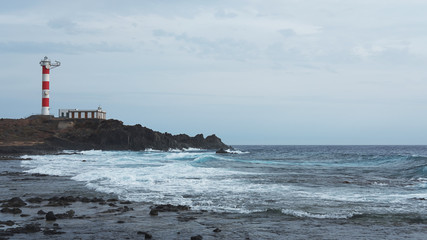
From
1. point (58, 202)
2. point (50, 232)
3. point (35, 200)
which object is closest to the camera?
point (50, 232)

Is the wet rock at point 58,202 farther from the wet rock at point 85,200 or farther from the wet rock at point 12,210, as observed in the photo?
the wet rock at point 12,210

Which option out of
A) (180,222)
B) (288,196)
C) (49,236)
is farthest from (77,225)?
(288,196)

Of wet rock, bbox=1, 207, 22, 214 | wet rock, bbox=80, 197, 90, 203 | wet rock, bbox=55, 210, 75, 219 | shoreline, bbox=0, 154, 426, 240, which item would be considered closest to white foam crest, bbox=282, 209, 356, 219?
shoreline, bbox=0, 154, 426, 240

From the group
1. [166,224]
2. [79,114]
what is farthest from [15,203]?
[79,114]

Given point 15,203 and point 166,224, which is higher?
point 15,203

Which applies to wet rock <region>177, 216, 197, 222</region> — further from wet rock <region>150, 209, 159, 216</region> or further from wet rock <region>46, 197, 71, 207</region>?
wet rock <region>46, 197, 71, 207</region>

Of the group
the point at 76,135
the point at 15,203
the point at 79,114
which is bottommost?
the point at 15,203

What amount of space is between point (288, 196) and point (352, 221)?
16.0 feet

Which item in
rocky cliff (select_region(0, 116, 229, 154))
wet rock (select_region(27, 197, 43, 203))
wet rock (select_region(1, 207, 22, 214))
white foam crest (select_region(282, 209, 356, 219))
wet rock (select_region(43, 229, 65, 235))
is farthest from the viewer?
rocky cliff (select_region(0, 116, 229, 154))

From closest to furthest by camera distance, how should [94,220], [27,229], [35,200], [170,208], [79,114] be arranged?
[27,229] → [94,220] → [170,208] → [35,200] → [79,114]

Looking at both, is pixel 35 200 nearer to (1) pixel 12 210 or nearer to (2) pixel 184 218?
(1) pixel 12 210

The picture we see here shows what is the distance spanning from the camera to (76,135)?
71500 millimetres

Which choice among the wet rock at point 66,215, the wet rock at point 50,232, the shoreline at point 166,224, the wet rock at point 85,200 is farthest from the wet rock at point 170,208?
the wet rock at point 50,232

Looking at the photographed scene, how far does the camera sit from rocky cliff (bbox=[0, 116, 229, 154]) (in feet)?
214
